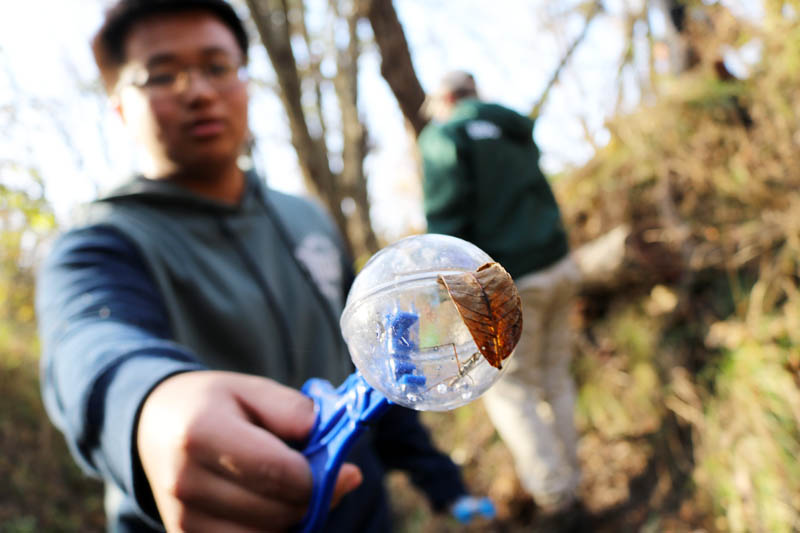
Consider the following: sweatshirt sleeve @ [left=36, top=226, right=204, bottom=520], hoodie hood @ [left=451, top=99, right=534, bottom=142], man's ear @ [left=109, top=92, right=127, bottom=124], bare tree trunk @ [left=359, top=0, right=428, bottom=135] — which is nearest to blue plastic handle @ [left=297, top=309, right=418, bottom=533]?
sweatshirt sleeve @ [left=36, top=226, right=204, bottom=520]

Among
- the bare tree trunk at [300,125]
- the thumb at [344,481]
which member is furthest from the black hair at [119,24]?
the bare tree trunk at [300,125]

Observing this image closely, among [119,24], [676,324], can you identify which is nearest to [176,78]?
[119,24]

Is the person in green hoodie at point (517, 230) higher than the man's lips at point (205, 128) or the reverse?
the reverse

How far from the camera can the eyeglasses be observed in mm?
1309

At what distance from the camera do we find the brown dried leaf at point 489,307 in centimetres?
51

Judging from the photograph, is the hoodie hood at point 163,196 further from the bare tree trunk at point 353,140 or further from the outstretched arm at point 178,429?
the bare tree trunk at point 353,140

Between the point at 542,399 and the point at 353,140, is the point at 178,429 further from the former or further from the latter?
the point at 353,140

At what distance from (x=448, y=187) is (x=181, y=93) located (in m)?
1.94

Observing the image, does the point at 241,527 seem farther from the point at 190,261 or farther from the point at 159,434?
the point at 190,261

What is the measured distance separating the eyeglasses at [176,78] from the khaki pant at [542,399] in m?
2.17

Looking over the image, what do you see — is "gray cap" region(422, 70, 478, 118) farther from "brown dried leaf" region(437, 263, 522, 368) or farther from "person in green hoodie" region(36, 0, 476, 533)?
"brown dried leaf" region(437, 263, 522, 368)

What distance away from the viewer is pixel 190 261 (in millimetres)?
1304

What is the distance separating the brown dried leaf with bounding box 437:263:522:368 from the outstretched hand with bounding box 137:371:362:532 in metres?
0.28

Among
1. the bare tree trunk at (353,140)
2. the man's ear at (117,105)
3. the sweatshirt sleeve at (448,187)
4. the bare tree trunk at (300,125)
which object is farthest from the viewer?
the bare tree trunk at (353,140)
